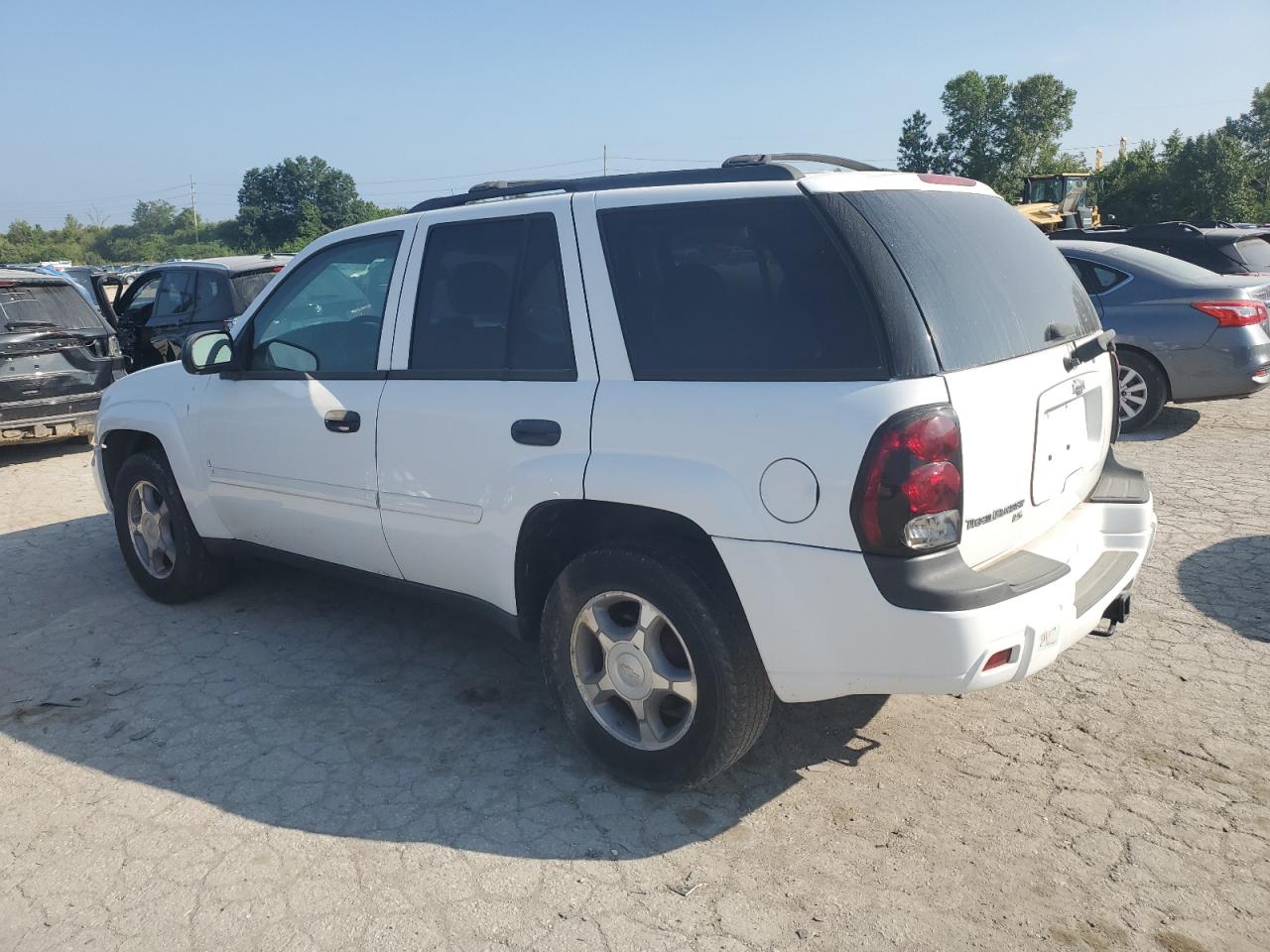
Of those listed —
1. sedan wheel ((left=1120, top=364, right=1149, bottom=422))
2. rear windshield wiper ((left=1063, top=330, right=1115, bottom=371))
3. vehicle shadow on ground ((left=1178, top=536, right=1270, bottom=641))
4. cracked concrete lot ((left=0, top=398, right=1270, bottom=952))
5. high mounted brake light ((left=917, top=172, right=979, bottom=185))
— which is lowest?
vehicle shadow on ground ((left=1178, top=536, right=1270, bottom=641))

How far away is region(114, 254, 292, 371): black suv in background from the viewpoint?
32.8ft

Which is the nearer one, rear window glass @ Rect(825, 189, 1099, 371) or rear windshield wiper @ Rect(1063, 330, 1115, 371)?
rear window glass @ Rect(825, 189, 1099, 371)

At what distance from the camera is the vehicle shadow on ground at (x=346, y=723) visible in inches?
128

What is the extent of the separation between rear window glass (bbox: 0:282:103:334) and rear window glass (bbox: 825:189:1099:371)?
28.1ft

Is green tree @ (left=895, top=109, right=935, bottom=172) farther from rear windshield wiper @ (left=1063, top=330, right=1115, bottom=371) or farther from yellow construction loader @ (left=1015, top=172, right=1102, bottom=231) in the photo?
rear windshield wiper @ (left=1063, top=330, right=1115, bottom=371)

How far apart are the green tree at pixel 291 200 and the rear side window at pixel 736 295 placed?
7480 centimetres

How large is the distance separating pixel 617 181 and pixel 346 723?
92.5 inches

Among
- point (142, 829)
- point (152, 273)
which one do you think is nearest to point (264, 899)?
point (142, 829)

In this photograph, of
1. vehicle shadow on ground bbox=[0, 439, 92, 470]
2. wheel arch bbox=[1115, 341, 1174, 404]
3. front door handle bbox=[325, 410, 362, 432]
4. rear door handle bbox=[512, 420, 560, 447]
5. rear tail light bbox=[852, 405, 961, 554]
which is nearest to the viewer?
rear tail light bbox=[852, 405, 961, 554]

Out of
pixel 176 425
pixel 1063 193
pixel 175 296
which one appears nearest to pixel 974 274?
pixel 176 425

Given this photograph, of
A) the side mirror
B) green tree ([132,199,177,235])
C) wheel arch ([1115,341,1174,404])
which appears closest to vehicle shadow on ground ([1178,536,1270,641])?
wheel arch ([1115,341,1174,404])

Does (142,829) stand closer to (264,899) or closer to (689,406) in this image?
(264,899)

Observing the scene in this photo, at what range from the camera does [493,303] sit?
3658 mm

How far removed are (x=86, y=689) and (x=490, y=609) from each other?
78.6 inches
